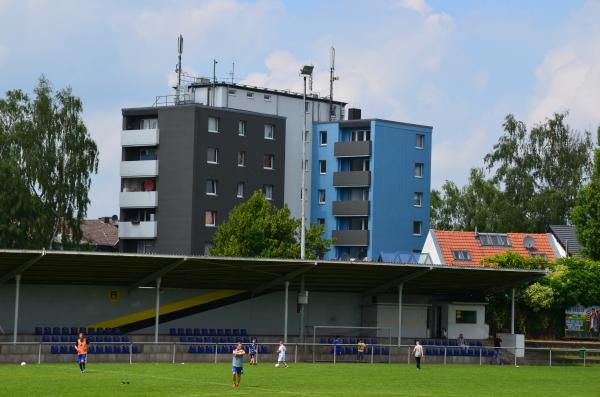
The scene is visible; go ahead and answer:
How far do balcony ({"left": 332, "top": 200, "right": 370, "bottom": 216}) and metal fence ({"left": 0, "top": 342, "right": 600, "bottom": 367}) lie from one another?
36152 mm

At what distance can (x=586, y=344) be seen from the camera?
69.6 metres

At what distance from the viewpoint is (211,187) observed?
94062 millimetres

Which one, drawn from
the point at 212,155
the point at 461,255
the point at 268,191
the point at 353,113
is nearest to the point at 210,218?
the point at 212,155

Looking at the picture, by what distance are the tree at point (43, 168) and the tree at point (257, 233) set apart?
10.2 metres

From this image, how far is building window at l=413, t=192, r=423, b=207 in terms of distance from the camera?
102 meters

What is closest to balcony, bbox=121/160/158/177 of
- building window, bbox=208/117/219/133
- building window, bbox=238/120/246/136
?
building window, bbox=208/117/219/133

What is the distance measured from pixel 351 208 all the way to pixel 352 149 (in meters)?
4.69

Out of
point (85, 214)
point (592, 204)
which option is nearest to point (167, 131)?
point (85, 214)

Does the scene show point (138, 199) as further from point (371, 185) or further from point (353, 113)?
point (353, 113)

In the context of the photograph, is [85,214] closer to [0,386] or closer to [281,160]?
[281,160]

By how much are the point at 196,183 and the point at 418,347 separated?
43.0m

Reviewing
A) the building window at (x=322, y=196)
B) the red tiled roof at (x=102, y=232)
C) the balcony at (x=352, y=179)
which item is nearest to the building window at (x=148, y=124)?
the red tiled roof at (x=102, y=232)

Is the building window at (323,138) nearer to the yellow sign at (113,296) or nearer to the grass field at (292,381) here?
the yellow sign at (113,296)

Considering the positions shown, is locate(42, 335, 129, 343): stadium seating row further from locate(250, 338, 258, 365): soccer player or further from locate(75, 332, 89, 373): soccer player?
locate(75, 332, 89, 373): soccer player
